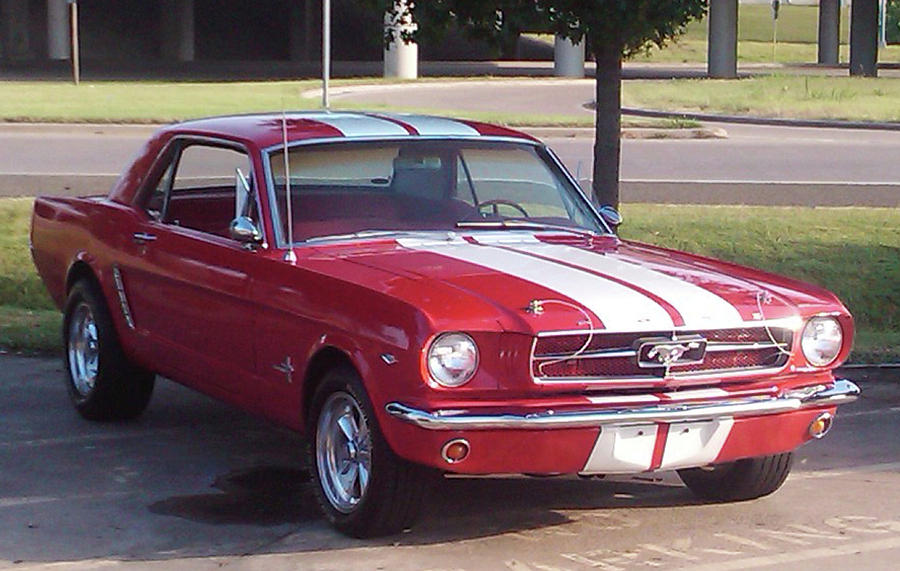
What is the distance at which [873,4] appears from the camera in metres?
45.5

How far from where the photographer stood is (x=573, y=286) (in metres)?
5.82

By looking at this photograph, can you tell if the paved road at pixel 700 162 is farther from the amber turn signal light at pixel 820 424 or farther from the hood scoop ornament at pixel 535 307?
the hood scoop ornament at pixel 535 307

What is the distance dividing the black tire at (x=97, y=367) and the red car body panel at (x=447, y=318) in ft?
0.93

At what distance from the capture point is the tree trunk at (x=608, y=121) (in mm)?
11289

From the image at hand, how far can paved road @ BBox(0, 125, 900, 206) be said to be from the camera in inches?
640

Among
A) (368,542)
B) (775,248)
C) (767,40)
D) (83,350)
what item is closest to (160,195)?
(83,350)

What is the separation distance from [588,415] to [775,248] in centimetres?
819

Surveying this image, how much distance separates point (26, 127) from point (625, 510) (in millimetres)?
19378

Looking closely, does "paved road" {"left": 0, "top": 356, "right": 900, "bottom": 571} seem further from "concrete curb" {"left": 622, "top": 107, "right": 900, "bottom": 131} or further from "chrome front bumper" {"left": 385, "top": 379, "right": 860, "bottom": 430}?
"concrete curb" {"left": 622, "top": 107, "right": 900, "bottom": 131}

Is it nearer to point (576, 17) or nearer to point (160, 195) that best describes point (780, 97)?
point (576, 17)

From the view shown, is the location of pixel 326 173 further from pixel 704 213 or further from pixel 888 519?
pixel 704 213

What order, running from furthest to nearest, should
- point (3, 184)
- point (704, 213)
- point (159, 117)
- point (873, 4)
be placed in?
point (873, 4) → point (159, 117) → point (3, 184) → point (704, 213)

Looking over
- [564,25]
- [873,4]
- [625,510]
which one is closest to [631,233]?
[564,25]

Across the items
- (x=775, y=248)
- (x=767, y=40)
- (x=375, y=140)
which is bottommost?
(x=775, y=248)
